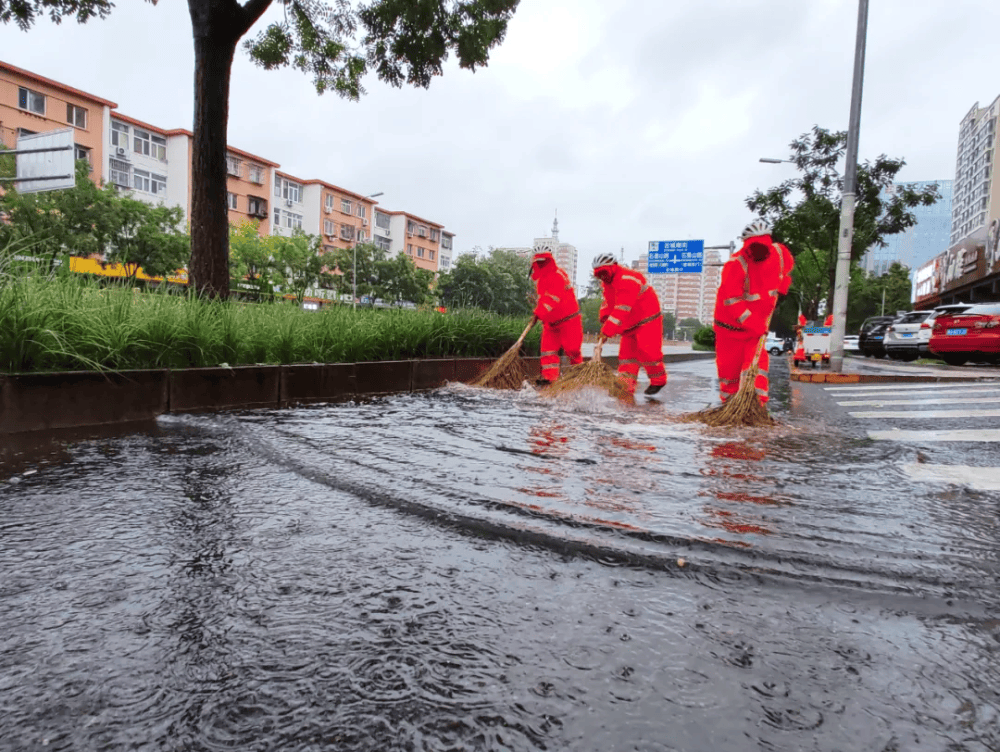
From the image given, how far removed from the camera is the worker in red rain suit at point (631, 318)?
774 cm

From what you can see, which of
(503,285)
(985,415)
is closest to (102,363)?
(985,415)

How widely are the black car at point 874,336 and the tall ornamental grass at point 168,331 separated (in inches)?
807

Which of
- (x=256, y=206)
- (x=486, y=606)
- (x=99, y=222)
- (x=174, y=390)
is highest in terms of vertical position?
(x=256, y=206)

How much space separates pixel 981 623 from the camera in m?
1.91

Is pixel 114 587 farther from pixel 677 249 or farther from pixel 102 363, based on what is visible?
pixel 677 249

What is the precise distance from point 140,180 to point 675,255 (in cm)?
3476

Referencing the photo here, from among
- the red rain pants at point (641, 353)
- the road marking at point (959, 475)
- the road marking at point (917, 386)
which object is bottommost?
the road marking at point (959, 475)

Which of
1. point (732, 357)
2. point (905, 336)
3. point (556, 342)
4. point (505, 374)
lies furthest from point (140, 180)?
point (732, 357)

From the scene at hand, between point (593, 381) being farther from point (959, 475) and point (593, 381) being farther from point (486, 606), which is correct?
point (486, 606)

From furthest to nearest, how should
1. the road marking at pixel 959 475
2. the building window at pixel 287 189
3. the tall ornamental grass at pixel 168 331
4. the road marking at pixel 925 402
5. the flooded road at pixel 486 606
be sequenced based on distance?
1. the building window at pixel 287 189
2. the road marking at pixel 925 402
3. the tall ornamental grass at pixel 168 331
4. the road marking at pixel 959 475
5. the flooded road at pixel 486 606

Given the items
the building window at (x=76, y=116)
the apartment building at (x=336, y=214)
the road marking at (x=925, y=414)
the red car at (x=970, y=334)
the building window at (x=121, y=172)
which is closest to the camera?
the road marking at (x=925, y=414)

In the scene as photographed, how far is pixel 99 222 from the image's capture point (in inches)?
1032

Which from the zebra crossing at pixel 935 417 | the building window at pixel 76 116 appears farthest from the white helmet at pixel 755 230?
the building window at pixel 76 116

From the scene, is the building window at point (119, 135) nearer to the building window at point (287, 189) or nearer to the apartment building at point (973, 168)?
the building window at point (287, 189)
